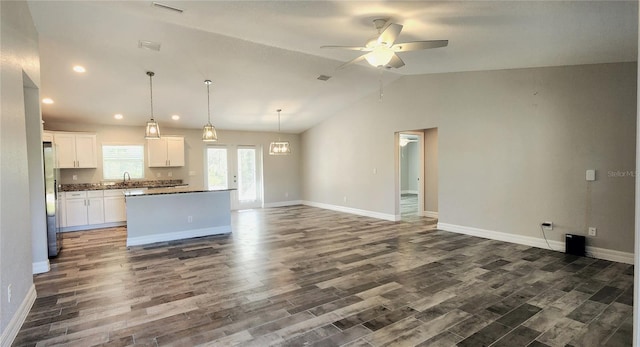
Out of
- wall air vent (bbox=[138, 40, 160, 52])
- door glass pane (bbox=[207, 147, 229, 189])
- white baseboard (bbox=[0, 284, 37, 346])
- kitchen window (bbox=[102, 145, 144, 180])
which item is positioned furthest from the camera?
door glass pane (bbox=[207, 147, 229, 189])

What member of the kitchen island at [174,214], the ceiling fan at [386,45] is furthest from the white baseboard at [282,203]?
the ceiling fan at [386,45]

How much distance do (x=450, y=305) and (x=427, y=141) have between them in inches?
217

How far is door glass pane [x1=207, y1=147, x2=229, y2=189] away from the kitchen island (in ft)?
10.5

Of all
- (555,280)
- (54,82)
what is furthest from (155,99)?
(555,280)

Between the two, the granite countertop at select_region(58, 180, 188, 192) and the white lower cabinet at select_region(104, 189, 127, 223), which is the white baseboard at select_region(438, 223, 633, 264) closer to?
the granite countertop at select_region(58, 180, 188, 192)

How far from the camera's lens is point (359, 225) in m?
6.80

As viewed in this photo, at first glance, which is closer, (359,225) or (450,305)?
(450,305)

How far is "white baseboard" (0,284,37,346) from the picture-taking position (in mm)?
2379

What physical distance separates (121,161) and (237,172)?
300cm

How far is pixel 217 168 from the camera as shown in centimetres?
932

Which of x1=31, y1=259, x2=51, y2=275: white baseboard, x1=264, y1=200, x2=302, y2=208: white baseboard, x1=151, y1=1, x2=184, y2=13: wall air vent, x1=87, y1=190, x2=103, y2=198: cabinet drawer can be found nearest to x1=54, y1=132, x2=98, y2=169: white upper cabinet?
x1=87, y1=190, x2=103, y2=198: cabinet drawer

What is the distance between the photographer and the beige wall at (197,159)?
291 inches

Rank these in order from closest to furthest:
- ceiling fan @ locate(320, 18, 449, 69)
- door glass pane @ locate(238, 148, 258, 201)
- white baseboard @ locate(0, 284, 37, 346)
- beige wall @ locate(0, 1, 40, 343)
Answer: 1. white baseboard @ locate(0, 284, 37, 346)
2. beige wall @ locate(0, 1, 40, 343)
3. ceiling fan @ locate(320, 18, 449, 69)
4. door glass pane @ locate(238, 148, 258, 201)

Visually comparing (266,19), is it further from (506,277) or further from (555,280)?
(555,280)
